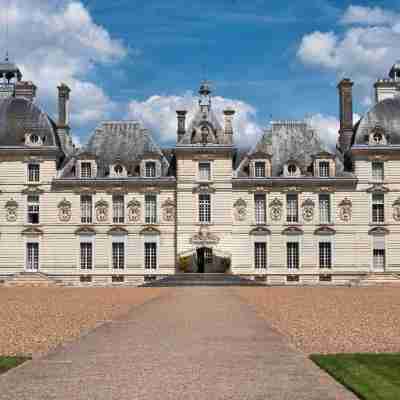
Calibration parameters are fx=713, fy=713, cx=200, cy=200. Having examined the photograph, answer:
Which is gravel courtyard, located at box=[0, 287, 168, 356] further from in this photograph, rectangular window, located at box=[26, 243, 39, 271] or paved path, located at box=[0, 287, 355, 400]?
rectangular window, located at box=[26, 243, 39, 271]

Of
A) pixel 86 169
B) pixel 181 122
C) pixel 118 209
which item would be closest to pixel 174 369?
pixel 118 209

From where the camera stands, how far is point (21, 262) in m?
38.0

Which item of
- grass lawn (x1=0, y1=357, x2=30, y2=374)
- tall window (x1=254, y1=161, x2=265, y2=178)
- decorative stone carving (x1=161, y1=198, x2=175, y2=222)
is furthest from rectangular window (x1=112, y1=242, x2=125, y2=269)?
grass lawn (x1=0, y1=357, x2=30, y2=374)

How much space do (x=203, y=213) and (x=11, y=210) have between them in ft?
33.8

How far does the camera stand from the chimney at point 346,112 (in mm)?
39688

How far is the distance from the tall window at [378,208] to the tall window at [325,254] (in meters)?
2.79

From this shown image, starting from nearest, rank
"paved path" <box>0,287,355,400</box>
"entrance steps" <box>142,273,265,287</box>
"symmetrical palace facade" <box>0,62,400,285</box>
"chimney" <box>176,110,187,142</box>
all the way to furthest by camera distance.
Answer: "paved path" <box>0,287,355,400</box> → "entrance steps" <box>142,273,265,287</box> → "symmetrical palace facade" <box>0,62,400,285</box> → "chimney" <box>176,110,187,142</box>

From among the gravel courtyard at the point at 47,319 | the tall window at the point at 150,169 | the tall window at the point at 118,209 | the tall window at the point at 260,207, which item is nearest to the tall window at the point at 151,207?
the tall window at the point at 150,169

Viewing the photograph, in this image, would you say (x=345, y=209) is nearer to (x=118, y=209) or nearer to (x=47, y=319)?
(x=118, y=209)

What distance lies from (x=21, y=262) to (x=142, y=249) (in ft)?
21.3

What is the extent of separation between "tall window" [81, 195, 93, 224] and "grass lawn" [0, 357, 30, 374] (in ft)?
93.8

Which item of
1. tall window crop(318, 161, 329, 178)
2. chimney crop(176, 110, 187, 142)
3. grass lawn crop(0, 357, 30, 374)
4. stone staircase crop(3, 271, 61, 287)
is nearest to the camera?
grass lawn crop(0, 357, 30, 374)

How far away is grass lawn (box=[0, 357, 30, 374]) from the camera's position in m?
9.14

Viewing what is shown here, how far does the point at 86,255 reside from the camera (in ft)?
126
